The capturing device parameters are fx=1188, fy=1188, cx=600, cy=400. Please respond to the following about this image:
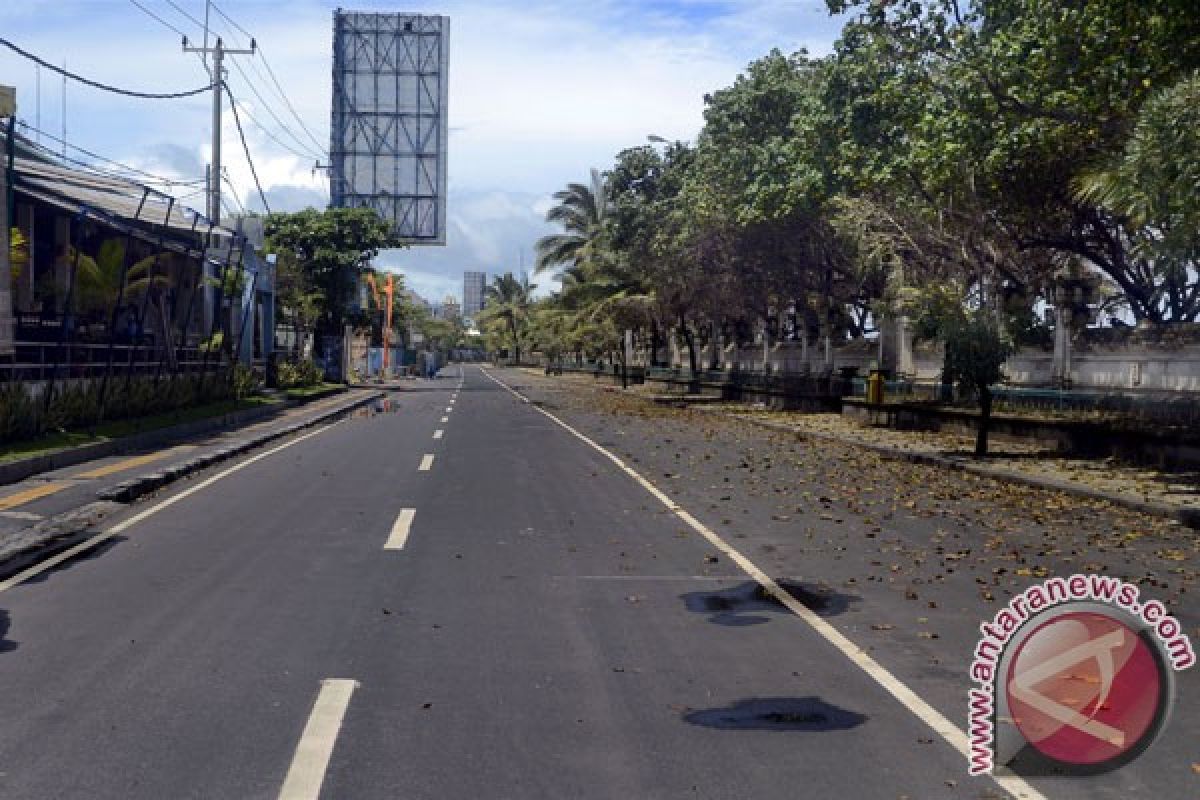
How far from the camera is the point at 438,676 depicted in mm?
6770

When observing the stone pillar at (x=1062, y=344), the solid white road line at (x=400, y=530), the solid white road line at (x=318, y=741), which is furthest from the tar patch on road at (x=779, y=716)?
the stone pillar at (x=1062, y=344)

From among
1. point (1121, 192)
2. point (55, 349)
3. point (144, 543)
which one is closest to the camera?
point (144, 543)

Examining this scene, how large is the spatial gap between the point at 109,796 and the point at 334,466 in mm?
14682

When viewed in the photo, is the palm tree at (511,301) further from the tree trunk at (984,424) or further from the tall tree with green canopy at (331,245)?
the tree trunk at (984,424)

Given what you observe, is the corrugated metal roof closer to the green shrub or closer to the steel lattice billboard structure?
the green shrub

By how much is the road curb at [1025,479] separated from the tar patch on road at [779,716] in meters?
9.32

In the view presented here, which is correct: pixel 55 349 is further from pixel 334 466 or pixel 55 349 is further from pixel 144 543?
pixel 144 543

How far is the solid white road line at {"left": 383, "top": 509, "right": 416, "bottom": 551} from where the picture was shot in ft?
37.1

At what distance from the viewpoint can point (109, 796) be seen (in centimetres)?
490

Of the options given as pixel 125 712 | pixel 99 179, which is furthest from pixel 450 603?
pixel 99 179

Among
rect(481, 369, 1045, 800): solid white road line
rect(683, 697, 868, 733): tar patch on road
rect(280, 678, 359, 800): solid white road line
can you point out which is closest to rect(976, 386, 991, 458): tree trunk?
rect(481, 369, 1045, 800): solid white road line

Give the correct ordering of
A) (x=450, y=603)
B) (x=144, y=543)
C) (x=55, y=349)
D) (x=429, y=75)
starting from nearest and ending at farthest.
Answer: (x=450, y=603), (x=144, y=543), (x=55, y=349), (x=429, y=75)

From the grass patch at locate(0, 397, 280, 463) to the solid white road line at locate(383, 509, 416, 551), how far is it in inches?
275

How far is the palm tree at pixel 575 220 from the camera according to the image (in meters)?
66.4
